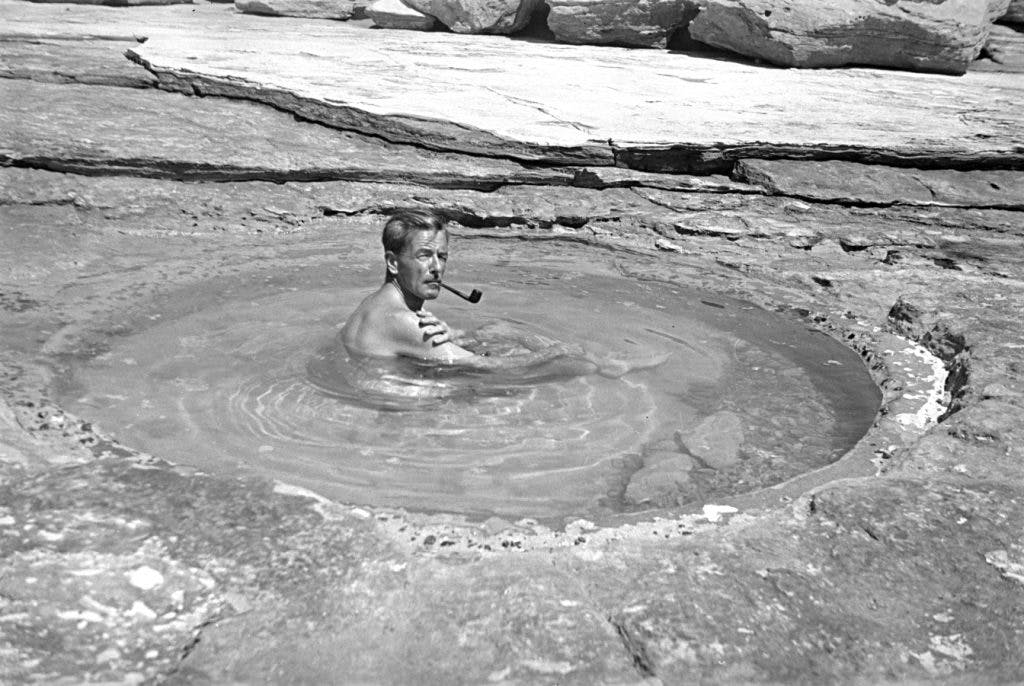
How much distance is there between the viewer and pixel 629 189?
6.45 metres

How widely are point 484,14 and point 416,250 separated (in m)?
6.06

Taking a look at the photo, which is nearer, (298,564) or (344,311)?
(298,564)

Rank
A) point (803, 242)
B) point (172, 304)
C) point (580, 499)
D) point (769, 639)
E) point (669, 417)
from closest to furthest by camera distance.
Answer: point (769, 639) → point (580, 499) → point (669, 417) → point (172, 304) → point (803, 242)

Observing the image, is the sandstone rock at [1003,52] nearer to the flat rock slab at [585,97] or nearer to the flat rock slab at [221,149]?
the flat rock slab at [585,97]

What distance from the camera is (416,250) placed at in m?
4.14

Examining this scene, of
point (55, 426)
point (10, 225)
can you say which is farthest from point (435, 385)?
point (10, 225)

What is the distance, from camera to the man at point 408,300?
4.14 meters

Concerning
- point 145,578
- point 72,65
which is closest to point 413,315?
point 145,578

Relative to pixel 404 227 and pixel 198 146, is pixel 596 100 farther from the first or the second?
pixel 404 227

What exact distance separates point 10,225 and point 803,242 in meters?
3.95

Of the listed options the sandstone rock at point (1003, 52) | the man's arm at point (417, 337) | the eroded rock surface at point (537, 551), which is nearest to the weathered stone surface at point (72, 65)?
the eroded rock surface at point (537, 551)

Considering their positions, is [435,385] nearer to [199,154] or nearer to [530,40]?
[199,154]

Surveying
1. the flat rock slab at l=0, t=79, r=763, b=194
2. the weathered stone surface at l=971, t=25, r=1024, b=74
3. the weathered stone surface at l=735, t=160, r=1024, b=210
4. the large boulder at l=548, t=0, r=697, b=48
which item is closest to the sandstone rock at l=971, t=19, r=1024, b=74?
the weathered stone surface at l=971, t=25, r=1024, b=74

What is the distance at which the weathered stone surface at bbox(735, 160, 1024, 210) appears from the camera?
645cm
